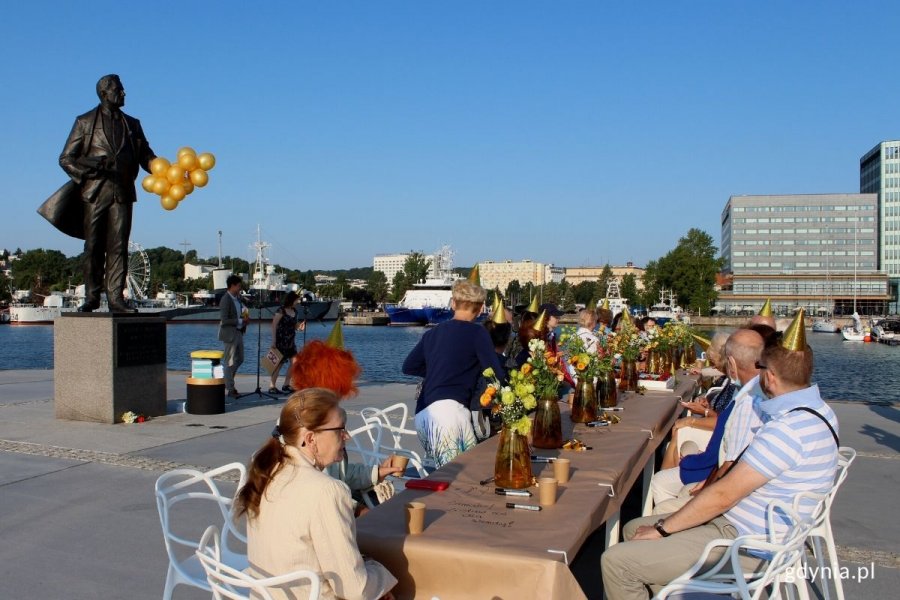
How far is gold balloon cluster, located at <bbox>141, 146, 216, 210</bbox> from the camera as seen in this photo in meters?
8.34

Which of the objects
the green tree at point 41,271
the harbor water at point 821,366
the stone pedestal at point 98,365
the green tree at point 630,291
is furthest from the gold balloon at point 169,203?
the green tree at point 41,271

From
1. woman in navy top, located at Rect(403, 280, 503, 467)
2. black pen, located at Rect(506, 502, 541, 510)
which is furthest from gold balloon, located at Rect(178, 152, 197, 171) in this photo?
black pen, located at Rect(506, 502, 541, 510)

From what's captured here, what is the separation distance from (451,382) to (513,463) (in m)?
1.55

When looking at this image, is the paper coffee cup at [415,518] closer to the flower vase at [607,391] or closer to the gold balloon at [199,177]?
the flower vase at [607,391]

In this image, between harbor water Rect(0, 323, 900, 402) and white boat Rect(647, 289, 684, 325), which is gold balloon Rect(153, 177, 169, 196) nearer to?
harbor water Rect(0, 323, 900, 402)

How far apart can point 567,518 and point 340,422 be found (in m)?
0.88

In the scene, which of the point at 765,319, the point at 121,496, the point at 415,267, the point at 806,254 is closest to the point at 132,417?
the point at 121,496

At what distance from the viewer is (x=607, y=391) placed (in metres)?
5.84

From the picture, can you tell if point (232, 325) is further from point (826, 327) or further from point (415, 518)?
point (826, 327)

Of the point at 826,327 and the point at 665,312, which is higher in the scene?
the point at 665,312

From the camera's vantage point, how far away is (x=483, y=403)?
3361 millimetres

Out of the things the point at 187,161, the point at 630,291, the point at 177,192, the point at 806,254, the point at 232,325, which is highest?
the point at 806,254

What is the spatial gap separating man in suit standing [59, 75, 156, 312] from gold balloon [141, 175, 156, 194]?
0.73ft

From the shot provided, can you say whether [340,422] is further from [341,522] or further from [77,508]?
[77,508]
